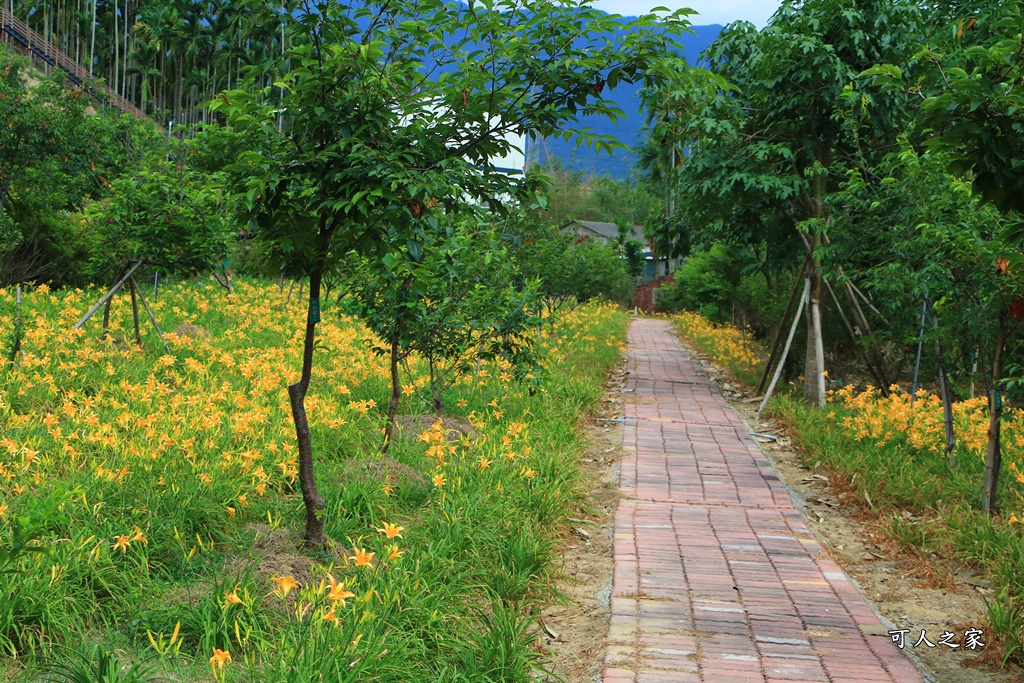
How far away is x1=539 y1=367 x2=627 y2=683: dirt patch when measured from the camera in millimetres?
3861

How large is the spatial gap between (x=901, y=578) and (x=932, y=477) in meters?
1.70

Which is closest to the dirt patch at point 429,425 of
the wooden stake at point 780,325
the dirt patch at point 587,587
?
the dirt patch at point 587,587

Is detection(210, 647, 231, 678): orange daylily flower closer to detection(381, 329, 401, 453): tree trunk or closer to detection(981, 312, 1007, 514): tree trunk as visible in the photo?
detection(381, 329, 401, 453): tree trunk

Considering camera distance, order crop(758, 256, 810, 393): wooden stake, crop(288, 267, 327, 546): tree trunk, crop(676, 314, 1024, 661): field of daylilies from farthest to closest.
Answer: crop(758, 256, 810, 393): wooden stake < crop(676, 314, 1024, 661): field of daylilies < crop(288, 267, 327, 546): tree trunk

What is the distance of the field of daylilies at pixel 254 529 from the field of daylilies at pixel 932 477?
A: 2201mm

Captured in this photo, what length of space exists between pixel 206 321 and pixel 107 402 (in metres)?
5.73

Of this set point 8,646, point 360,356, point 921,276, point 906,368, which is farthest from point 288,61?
point 906,368

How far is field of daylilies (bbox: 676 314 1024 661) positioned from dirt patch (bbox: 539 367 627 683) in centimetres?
185

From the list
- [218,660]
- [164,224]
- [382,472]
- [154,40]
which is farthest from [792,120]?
[154,40]

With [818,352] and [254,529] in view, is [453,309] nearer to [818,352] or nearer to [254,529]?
Result: [254,529]

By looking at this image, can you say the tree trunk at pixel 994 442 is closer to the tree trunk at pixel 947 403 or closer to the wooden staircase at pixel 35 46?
the tree trunk at pixel 947 403

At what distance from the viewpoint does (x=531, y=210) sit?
13703 mm

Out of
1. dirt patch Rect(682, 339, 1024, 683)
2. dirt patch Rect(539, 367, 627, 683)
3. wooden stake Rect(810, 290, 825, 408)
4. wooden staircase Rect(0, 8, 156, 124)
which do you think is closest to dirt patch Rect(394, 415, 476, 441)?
dirt patch Rect(539, 367, 627, 683)

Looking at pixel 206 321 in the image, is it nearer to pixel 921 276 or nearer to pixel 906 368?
pixel 921 276
